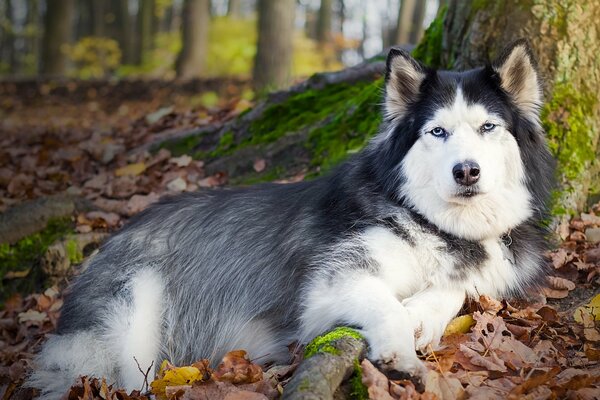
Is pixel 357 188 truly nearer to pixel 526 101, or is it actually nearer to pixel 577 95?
pixel 526 101

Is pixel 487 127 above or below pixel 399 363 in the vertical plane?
above

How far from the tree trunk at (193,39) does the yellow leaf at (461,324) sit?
48.1 feet

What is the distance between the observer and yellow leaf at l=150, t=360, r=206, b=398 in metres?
3.38

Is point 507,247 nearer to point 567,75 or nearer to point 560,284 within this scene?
point 560,284

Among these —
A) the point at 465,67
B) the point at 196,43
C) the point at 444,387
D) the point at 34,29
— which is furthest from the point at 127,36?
the point at 444,387

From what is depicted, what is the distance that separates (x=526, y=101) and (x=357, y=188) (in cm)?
115

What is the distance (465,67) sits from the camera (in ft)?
16.8

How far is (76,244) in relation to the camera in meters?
5.64

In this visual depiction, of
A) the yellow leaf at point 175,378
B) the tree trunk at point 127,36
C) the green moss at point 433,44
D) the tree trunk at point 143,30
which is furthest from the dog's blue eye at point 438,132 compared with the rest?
the tree trunk at point 127,36

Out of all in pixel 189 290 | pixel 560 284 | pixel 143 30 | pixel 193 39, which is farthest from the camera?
pixel 143 30

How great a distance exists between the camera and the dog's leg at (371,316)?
295 centimetres

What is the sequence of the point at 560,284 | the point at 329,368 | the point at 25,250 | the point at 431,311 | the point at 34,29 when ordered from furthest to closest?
the point at 34,29 < the point at 25,250 < the point at 560,284 < the point at 431,311 < the point at 329,368

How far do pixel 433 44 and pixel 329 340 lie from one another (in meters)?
3.75

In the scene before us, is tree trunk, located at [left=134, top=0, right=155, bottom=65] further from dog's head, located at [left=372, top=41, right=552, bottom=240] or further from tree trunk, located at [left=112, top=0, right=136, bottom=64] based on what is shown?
dog's head, located at [left=372, top=41, right=552, bottom=240]
